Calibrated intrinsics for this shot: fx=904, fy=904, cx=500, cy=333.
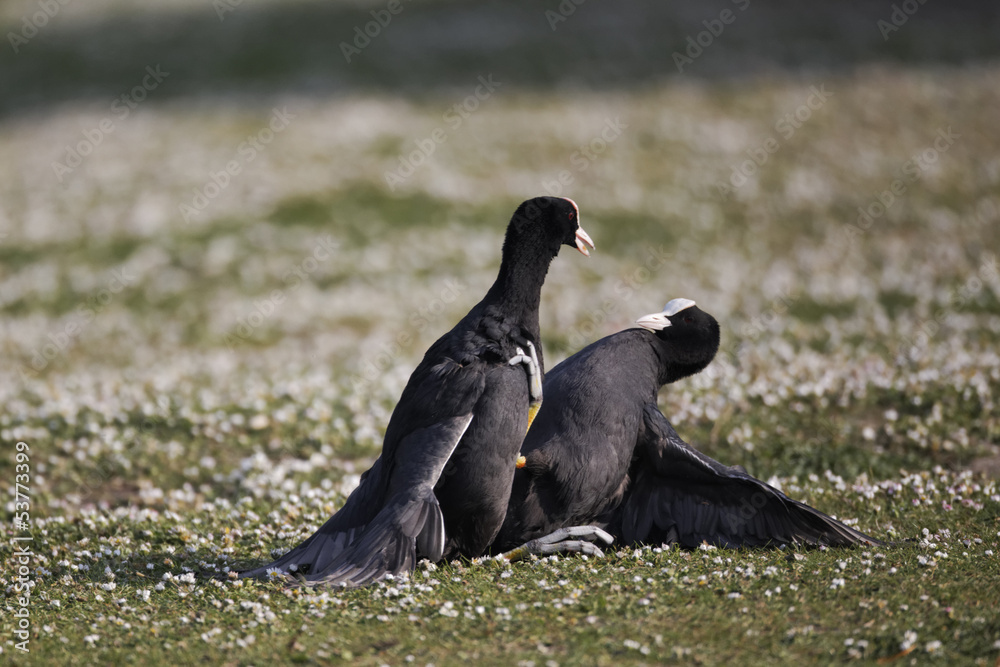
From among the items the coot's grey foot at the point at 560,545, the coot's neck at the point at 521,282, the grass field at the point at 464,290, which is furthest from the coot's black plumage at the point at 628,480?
the coot's neck at the point at 521,282

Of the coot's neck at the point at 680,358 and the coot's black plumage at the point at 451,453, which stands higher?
the coot's neck at the point at 680,358

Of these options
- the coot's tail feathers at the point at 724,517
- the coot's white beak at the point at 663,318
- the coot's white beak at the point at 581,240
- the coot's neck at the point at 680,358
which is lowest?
the coot's tail feathers at the point at 724,517

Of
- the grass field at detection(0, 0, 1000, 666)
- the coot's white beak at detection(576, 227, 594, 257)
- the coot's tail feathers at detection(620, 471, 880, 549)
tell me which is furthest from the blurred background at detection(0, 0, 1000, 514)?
the coot's white beak at detection(576, 227, 594, 257)

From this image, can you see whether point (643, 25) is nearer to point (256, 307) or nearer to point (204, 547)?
point (256, 307)

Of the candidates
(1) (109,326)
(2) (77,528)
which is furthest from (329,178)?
(2) (77,528)

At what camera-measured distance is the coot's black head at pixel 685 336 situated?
360 inches

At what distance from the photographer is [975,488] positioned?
9.72 meters

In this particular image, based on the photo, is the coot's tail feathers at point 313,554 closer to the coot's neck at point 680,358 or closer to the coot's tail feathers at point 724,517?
the coot's tail feathers at point 724,517

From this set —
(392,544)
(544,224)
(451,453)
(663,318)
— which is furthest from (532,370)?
(663,318)

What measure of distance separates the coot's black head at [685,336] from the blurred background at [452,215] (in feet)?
8.75

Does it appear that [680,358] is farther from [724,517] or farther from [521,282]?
[521,282]

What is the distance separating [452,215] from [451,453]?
16705 mm

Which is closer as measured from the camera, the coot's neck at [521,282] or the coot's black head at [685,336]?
the coot's neck at [521,282]

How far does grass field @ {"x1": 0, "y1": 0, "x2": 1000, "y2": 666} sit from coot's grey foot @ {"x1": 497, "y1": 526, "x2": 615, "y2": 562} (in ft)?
0.88
